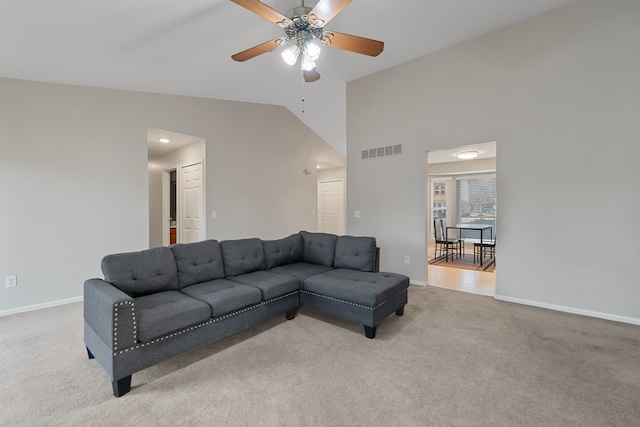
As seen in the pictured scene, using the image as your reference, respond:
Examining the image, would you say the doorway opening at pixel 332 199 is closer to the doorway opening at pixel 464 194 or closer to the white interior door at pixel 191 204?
the doorway opening at pixel 464 194

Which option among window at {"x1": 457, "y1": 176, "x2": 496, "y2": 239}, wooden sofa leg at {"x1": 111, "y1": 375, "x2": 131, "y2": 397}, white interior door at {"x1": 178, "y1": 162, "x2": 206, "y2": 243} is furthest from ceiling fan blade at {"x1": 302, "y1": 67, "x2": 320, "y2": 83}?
window at {"x1": 457, "y1": 176, "x2": 496, "y2": 239}

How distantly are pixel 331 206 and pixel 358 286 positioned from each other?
5890 mm

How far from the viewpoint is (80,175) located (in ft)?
11.6

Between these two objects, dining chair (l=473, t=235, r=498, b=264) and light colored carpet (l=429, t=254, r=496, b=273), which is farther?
dining chair (l=473, t=235, r=498, b=264)

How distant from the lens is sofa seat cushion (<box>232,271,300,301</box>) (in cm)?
269

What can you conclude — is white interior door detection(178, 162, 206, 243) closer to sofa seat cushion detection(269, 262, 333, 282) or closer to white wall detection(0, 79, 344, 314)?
white wall detection(0, 79, 344, 314)

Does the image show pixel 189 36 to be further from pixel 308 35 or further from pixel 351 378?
pixel 351 378

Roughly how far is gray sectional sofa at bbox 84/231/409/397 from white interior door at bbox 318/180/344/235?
4.56 meters

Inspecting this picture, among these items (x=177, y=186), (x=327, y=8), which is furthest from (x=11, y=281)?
(x=327, y=8)

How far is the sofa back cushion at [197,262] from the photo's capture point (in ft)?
8.98

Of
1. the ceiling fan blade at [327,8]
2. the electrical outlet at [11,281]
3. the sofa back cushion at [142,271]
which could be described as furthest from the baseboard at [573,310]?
the electrical outlet at [11,281]

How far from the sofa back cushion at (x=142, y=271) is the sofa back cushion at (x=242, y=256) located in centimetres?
55

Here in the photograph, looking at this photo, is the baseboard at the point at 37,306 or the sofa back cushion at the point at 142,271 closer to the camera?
the sofa back cushion at the point at 142,271

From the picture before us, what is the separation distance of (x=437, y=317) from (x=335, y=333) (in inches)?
46.6
